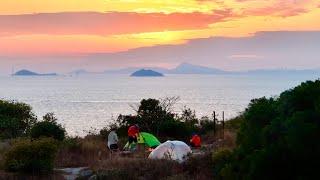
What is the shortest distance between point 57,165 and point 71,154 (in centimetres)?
137

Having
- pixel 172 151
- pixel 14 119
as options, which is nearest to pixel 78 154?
pixel 172 151

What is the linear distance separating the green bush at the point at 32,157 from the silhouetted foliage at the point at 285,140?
7.34m

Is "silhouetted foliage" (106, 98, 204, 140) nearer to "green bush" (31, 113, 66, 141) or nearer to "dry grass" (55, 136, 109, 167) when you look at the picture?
"green bush" (31, 113, 66, 141)

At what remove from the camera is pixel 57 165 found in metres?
17.3

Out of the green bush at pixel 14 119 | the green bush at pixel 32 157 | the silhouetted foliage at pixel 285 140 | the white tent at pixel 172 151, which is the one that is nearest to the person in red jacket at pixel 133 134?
the white tent at pixel 172 151

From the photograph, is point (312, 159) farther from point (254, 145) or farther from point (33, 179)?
point (33, 179)

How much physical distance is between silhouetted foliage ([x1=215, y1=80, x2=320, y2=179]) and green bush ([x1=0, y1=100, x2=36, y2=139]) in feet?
65.3

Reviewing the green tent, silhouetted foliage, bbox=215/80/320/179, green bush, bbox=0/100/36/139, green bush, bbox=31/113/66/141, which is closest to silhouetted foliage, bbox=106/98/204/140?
the green tent

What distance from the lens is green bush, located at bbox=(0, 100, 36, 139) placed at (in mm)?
28153

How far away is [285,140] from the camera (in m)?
7.95

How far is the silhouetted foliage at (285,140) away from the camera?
770 centimetres

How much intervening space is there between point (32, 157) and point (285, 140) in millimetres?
9008

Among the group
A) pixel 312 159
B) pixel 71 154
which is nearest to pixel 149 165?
pixel 71 154

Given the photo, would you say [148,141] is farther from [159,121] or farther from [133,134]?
[159,121]
